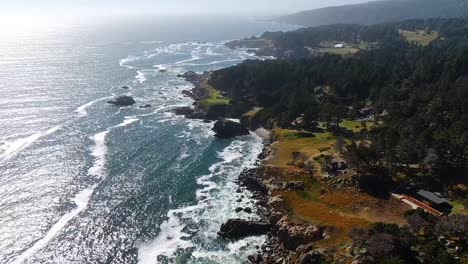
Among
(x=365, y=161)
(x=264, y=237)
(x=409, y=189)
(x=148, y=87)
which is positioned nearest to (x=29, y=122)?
(x=148, y=87)

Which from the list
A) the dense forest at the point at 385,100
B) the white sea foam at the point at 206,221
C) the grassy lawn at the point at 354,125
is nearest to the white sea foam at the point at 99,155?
the white sea foam at the point at 206,221

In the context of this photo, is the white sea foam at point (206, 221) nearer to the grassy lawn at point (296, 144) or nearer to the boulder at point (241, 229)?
the boulder at point (241, 229)

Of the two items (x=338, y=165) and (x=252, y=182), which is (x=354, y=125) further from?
(x=252, y=182)

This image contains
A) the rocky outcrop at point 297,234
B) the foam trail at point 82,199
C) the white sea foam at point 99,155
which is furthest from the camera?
the white sea foam at point 99,155

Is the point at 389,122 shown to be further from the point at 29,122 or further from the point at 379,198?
the point at 29,122

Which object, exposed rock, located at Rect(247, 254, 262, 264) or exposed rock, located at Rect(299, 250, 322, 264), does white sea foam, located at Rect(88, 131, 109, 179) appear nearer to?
exposed rock, located at Rect(247, 254, 262, 264)

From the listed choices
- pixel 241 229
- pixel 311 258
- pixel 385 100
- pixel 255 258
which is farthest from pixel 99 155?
pixel 385 100
